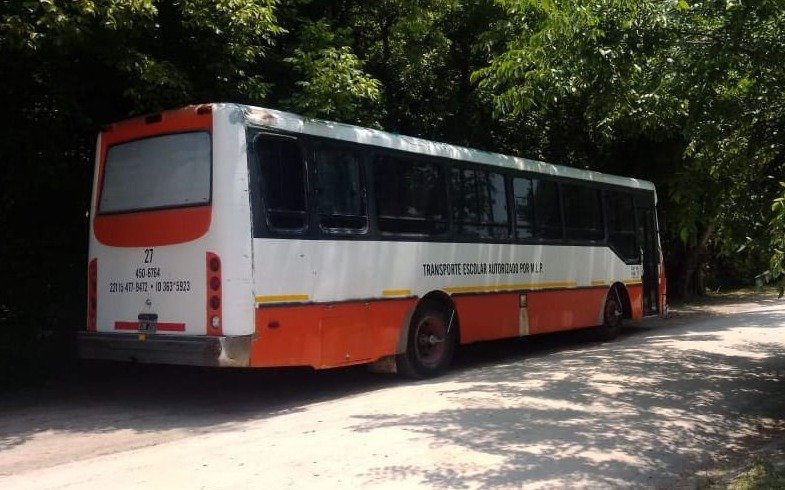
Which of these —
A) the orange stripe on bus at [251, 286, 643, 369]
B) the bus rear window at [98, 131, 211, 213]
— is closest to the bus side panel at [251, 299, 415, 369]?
the orange stripe on bus at [251, 286, 643, 369]

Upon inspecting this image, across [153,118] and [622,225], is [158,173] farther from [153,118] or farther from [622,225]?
[622,225]

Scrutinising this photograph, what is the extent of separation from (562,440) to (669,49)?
14.6 ft

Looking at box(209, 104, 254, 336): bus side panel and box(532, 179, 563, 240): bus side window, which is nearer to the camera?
box(209, 104, 254, 336): bus side panel

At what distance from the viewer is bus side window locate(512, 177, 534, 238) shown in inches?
458

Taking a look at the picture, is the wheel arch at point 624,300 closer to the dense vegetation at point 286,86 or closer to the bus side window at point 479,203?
the bus side window at point 479,203

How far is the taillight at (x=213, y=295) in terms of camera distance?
751 centimetres

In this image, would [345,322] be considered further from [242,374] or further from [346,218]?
[242,374]

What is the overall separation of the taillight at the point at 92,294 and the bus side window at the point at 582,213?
748cm

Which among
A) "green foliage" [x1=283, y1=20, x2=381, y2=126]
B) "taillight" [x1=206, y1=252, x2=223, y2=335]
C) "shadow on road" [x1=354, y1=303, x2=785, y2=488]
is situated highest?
"green foliage" [x1=283, y1=20, x2=381, y2=126]

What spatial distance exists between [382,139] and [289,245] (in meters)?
2.14

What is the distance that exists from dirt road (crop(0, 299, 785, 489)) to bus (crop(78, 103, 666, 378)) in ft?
2.44

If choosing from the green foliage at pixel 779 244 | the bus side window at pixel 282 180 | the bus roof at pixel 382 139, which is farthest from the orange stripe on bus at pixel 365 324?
the green foliage at pixel 779 244

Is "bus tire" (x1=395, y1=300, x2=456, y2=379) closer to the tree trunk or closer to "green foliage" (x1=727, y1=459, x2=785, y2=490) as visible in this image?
"green foliage" (x1=727, y1=459, x2=785, y2=490)

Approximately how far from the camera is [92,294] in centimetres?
864
